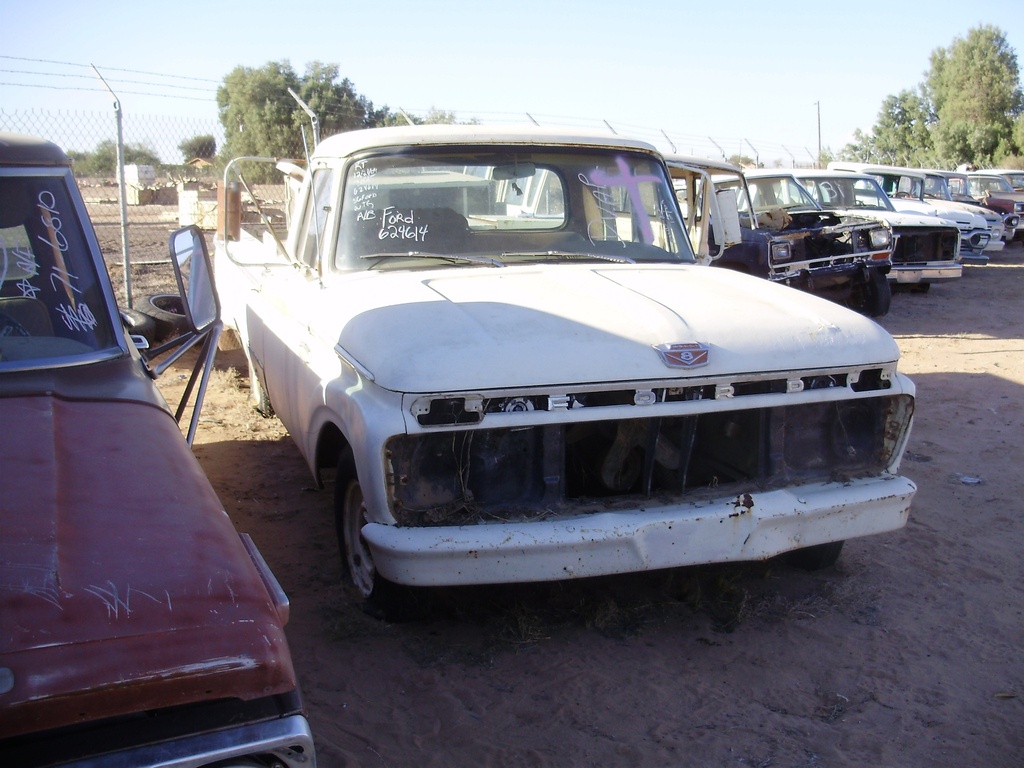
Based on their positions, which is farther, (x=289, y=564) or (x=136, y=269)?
(x=136, y=269)

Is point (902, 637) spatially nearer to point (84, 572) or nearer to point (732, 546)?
point (732, 546)

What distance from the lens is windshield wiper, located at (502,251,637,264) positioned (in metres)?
4.27

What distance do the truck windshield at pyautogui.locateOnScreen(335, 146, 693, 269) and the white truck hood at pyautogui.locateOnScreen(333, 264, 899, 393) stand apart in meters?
0.22

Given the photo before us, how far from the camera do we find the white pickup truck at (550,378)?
308 cm

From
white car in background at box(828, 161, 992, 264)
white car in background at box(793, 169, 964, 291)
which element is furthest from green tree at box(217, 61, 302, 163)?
white car in background at box(793, 169, 964, 291)

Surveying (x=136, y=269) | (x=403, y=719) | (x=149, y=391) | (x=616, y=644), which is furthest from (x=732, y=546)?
(x=136, y=269)

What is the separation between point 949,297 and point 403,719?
12804 mm

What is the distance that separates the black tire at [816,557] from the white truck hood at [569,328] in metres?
0.99

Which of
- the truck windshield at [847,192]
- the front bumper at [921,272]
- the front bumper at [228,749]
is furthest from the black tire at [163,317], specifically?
the front bumper at [921,272]

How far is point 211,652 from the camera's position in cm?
149

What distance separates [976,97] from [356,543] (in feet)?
157

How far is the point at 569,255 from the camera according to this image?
14.2ft

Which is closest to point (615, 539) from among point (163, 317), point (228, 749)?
point (228, 749)

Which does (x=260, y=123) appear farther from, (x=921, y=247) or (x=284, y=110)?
(x=921, y=247)
